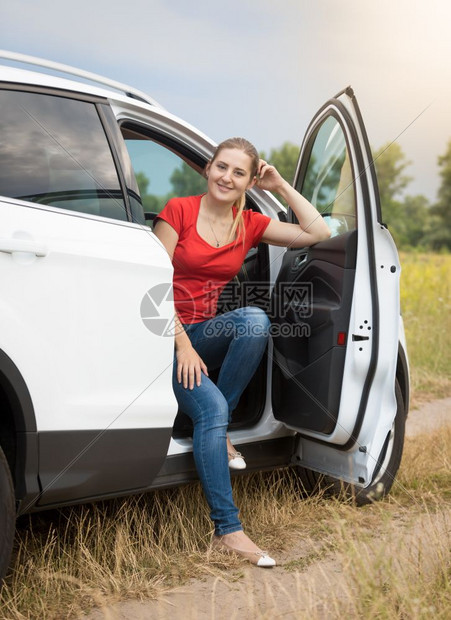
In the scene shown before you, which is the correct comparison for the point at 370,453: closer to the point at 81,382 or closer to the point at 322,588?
the point at 322,588

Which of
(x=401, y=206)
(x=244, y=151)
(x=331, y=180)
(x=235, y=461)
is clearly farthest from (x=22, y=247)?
(x=401, y=206)

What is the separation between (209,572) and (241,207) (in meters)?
1.48

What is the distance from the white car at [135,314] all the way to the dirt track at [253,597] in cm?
38

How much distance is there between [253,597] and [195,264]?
1314mm

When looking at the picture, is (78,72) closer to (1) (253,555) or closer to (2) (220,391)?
(2) (220,391)

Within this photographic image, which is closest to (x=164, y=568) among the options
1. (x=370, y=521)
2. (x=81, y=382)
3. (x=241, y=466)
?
(x=241, y=466)

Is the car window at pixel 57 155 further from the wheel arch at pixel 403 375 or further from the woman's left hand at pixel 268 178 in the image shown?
the wheel arch at pixel 403 375

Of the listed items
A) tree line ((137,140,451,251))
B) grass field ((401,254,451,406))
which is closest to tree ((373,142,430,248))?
tree line ((137,140,451,251))

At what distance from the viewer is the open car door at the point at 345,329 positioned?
3.13 m

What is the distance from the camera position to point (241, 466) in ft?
10.5

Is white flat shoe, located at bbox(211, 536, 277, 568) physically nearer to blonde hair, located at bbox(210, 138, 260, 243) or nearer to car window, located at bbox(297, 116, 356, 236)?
blonde hair, located at bbox(210, 138, 260, 243)

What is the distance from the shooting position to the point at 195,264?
321cm

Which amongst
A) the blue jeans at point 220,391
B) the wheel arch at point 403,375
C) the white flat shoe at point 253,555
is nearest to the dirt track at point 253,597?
the white flat shoe at point 253,555

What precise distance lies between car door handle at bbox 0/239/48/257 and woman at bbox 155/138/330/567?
0.75 m
